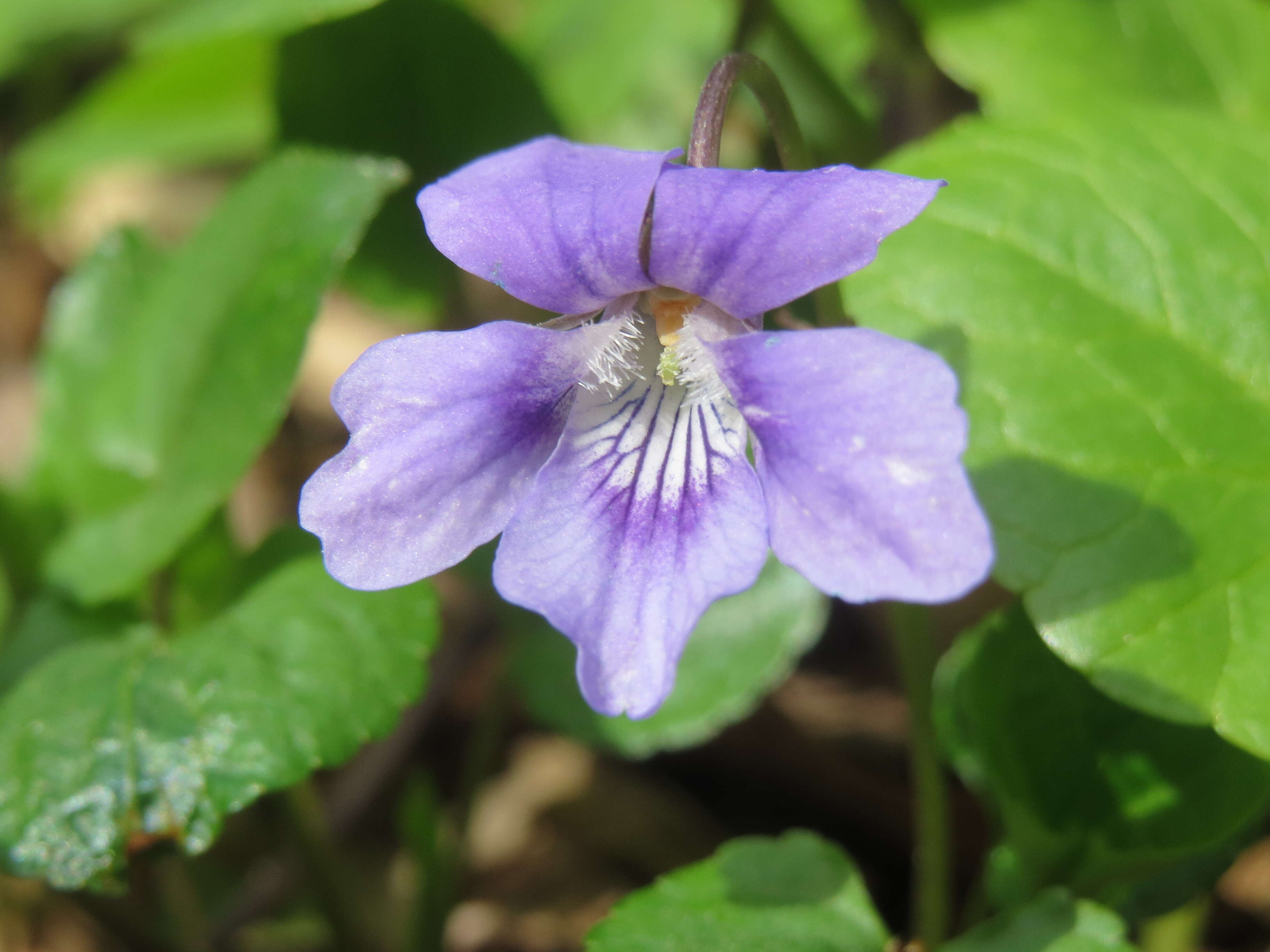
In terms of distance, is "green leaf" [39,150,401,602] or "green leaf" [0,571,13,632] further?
"green leaf" [0,571,13,632]

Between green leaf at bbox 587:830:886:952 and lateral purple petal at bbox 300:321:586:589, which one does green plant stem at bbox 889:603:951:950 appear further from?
lateral purple petal at bbox 300:321:586:589

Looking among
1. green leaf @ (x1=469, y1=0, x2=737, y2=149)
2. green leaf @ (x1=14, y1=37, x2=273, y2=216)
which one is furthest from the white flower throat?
green leaf @ (x1=14, y1=37, x2=273, y2=216)

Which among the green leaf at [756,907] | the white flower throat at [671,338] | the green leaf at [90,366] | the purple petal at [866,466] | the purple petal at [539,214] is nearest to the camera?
the purple petal at [866,466]

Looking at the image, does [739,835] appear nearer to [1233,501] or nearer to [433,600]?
[433,600]

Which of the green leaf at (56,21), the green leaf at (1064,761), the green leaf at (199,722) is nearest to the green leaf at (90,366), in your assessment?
the green leaf at (199,722)

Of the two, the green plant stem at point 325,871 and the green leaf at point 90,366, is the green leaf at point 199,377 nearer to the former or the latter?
the green leaf at point 90,366

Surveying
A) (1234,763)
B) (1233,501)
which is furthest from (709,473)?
(1234,763)
